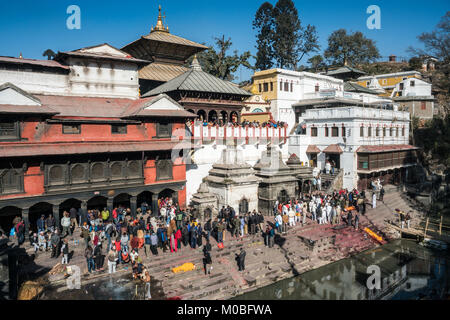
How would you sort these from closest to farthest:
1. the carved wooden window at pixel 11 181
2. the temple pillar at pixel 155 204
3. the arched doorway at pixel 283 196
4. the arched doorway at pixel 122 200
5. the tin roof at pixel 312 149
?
1. the carved wooden window at pixel 11 181
2. the temple pillar at pixel 155 204
3. the arched doorway at pixel 122 200
4. the arched doorway at pixel 283 196
5. the tin roof at pixel 312 149

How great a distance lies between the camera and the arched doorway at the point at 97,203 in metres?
25.8

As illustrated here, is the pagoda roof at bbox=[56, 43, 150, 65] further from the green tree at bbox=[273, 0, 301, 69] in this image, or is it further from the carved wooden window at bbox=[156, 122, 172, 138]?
the green tree at bbox=[273, 0, 301, 69]

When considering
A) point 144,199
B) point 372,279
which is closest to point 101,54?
point 144,199

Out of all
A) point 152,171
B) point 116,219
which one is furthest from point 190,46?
point 116,219

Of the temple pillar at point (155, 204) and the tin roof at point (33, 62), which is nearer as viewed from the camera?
the tin roof at point (33, 62)

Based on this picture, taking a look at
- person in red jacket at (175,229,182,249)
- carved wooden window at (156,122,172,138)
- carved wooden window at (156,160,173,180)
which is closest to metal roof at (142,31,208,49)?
carved wooden window at (156,122,172,138)

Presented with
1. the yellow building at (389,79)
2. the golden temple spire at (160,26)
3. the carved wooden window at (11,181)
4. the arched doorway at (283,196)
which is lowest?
the arched doorway at (283,196)

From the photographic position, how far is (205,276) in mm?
18172

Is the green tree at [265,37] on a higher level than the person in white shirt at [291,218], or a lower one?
higher

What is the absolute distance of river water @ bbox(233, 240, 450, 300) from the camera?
62.1ft

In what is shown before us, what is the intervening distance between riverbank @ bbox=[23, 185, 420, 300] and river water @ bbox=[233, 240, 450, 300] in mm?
547

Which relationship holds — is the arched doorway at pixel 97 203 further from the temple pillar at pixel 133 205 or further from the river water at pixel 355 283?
the river water at pixel 355 283

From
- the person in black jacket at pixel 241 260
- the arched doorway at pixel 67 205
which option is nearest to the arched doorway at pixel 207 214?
the person in black jacket at pixel 241 260

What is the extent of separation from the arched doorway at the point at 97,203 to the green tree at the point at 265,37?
1742 inches
